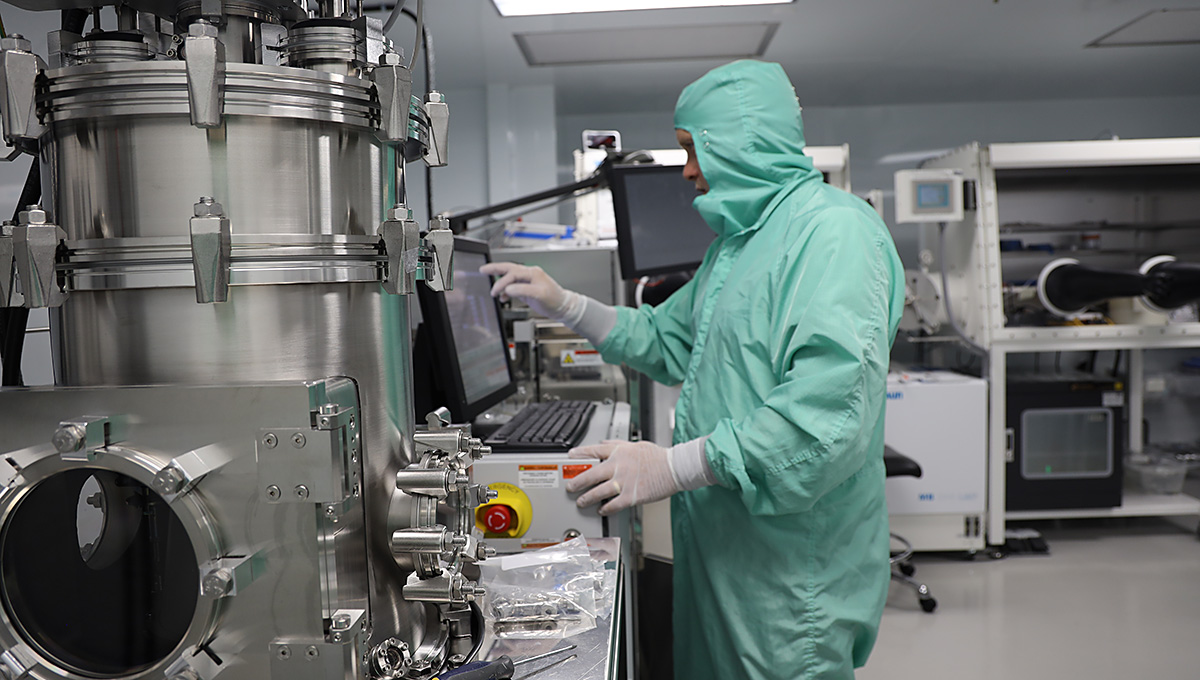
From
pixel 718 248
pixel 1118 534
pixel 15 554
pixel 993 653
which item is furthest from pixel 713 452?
pixel 1118 534

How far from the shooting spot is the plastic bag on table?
79 centimetres

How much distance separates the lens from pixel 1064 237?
12.5ft

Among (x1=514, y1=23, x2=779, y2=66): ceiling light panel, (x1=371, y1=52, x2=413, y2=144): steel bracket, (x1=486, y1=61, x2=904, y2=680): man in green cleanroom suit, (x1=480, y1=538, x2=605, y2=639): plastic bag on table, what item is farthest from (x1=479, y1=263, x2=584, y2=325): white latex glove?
(x1=514, y1=23, x2=779, y2=66): ceiling light panel

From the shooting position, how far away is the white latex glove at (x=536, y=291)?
1.55m

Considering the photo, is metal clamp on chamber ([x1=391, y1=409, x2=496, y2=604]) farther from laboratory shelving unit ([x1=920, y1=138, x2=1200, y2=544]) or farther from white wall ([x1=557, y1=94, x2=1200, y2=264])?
white wall ([x1=557, y1=94, x2=1200, y2=264])

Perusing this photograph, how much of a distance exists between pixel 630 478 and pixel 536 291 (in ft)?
1.85

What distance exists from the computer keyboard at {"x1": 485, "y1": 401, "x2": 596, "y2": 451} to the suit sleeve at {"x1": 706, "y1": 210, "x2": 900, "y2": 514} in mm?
293

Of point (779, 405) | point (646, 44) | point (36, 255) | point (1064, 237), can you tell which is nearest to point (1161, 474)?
point (1064, 237)

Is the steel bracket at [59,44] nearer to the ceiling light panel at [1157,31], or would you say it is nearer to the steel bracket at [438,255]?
the steel bracket at [438,255]

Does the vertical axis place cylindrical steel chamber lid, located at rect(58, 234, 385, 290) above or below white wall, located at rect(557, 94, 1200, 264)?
below

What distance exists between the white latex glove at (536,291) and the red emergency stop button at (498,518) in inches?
19.8

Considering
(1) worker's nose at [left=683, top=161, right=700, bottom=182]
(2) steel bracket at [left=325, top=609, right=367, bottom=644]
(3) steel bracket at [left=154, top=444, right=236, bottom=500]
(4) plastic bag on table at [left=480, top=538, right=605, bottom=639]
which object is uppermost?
(1) worker's nose at [left=683, top=161, right=700, bottom=182]

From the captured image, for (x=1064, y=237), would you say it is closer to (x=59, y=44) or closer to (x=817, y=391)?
(x=817, y=391)

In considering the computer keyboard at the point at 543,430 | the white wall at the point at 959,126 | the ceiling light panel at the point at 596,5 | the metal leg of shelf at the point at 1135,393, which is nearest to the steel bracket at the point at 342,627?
the computer keyboard at the point at 543,430
